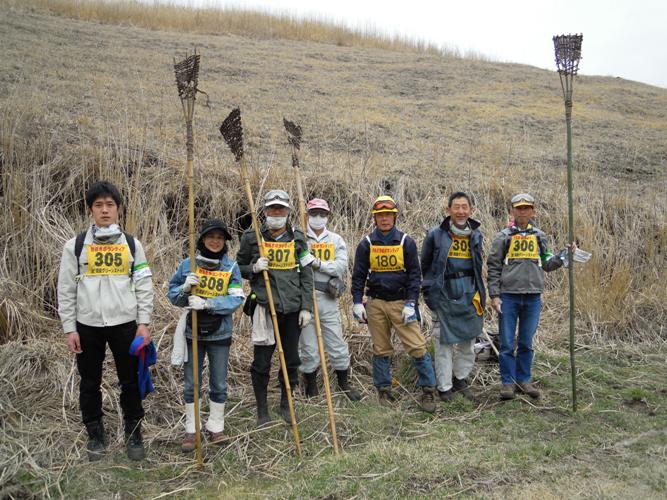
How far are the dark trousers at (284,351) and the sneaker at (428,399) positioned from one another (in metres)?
1.19

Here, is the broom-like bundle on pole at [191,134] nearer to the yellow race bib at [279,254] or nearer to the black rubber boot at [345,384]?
the yellow race bib at [279,254]

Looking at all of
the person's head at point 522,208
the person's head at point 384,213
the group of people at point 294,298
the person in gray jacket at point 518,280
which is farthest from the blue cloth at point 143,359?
the person's head at point 522,208

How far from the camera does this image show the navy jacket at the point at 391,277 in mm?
4816

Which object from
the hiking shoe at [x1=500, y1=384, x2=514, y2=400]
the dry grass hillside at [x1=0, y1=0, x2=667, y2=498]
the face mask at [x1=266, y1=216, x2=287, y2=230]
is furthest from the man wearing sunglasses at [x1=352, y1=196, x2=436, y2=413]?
the face mask at [x1=266, y1=216, x2=287, y2=230]

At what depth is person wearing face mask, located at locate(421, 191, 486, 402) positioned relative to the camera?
492 cm

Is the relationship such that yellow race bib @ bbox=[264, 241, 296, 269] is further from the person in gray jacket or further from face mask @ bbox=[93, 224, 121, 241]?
the person in gray jacket

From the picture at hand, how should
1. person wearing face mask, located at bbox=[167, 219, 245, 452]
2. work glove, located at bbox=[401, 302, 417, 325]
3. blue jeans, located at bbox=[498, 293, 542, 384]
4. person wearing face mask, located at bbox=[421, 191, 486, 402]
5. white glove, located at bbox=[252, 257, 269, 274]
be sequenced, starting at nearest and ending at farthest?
person wearing face mask, located at bbox=[167, 219, 245, 452] < white glove, located at bbox=[252, 257, 269, 274] < work glove, located at bbox=[401, 302, 417, 325] < person wearing face mask, located at bbox=[421, 191, 486, 402] < blue jeans, located at bbox=[498, 293, 542, 384]

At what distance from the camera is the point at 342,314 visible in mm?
6082

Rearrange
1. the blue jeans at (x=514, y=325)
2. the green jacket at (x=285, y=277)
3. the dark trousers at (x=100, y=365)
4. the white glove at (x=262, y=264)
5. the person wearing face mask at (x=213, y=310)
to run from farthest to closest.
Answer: the blue jeans at (x=514, y=325) < the green jacket at (x=285, y=277) < the white glove at (x=262, y=264) < the person wearing face mask at (x=213, y=310) < the dark trousers at (x=100, y=365)

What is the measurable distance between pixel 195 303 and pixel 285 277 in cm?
87

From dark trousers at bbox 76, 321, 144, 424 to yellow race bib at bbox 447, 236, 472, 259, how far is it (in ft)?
9.06

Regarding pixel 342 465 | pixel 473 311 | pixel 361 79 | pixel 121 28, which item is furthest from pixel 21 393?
pixel 121 28

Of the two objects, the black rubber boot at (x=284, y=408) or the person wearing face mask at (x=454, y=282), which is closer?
the black rubber boot at (x=284, y=408)

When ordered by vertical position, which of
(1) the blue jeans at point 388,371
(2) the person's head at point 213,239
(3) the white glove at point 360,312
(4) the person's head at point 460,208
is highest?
(4) the person's head at point 460,208
